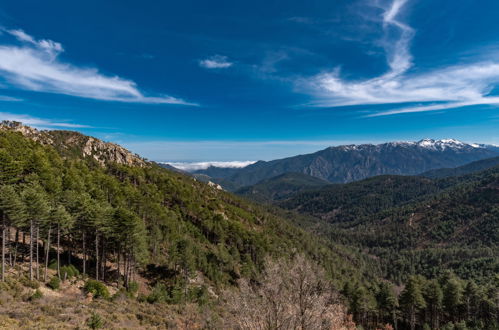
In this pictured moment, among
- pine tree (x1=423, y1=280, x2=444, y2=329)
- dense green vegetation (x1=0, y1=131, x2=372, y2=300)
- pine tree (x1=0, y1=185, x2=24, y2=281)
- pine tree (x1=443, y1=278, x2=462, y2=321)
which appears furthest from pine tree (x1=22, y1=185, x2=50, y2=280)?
pine tree (x1=443, y1=278, x2=462, y2=321)

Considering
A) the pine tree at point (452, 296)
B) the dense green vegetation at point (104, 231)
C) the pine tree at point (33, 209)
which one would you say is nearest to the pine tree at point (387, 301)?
the pine tree at point (452, 296)

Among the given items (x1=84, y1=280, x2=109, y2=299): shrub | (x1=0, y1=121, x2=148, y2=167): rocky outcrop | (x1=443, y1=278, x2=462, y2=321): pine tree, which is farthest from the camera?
(x1=0, y1=121, x2=148, y2=167): rocky outcrop

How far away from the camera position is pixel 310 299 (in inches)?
821

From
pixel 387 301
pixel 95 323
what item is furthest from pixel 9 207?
pixel 387 301

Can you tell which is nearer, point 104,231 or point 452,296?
point 104,231

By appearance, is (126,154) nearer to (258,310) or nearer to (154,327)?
(154,327)

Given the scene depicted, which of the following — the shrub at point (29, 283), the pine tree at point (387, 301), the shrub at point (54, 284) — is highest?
the shrub at point (29, 283)

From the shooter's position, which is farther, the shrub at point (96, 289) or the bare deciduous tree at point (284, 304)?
the shrub at point (96, 289)

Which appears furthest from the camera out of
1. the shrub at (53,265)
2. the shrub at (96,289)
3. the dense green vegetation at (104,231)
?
the shrub at (53,265)

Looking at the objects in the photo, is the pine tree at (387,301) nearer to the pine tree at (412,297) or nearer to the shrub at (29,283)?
the pine tree at (412,297)

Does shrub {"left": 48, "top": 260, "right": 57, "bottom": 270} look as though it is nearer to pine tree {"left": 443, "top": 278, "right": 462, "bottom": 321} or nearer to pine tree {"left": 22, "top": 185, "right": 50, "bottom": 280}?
pine tree {"left": 22, "top": 185, "right": 50, "bottom": 280}

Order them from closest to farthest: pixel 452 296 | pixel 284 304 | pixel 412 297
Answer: pixel 284 304, pixel 412 297, pixel 452 296

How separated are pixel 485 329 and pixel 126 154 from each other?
647 ft

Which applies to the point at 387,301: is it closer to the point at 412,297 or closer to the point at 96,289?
the point at 412,297
